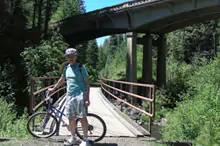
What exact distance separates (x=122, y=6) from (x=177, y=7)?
542 cm

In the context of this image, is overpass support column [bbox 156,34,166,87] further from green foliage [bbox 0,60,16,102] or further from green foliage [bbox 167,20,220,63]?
green foliage [bbox 0,60,16,102]

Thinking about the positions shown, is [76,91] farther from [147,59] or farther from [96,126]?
[147,59]

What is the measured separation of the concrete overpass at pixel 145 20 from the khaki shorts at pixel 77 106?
61.4 feet

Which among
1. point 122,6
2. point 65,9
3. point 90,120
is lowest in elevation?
point 90,120

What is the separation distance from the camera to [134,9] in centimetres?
2441

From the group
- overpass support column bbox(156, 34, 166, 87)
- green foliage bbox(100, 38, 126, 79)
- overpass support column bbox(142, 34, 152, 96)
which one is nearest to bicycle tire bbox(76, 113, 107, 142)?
overpass support column bbox(142, 34, 152, 96)

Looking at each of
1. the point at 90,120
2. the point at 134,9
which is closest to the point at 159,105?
the point at 134,9

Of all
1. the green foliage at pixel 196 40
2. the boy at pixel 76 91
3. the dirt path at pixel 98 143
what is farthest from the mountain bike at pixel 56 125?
the green foliage at pixel 196 40

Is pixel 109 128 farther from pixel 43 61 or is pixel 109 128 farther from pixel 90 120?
pixel 43 61

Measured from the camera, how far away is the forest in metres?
6.77

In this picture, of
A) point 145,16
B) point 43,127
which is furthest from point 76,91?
point 145,16

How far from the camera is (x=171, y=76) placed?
29594mm

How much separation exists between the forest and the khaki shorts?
1894 millimetres

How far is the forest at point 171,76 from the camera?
6767 mm
